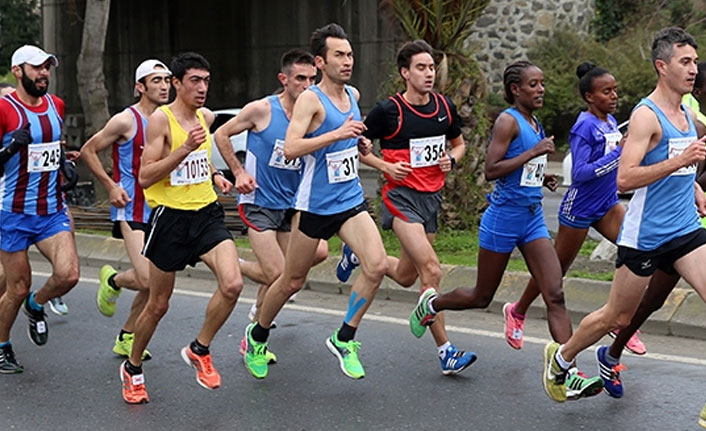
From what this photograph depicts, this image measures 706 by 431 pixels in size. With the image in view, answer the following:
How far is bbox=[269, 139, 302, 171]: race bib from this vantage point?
26.7 ft

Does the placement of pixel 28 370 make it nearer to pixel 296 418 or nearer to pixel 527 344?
pixel 296 418

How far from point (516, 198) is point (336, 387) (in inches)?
59.2

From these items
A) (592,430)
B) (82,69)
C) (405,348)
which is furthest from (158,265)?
(82,69)

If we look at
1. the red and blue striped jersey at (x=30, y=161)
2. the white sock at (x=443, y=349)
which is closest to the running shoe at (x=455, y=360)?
the white sock at (x=443, y=349)

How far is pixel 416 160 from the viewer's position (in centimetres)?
736

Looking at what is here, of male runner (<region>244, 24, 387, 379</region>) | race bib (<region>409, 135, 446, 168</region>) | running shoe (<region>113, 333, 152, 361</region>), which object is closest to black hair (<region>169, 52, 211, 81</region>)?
male runner (<region>244, 24, 387, 379</region>)

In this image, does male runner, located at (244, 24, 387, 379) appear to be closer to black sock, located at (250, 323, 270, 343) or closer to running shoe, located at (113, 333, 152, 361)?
black sock, located at (250, 323, 270, 343)

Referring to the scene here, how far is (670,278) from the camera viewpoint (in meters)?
6.24

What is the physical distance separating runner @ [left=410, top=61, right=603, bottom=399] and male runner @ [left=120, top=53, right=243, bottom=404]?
1.30 metres

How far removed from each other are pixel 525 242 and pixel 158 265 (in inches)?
81.4

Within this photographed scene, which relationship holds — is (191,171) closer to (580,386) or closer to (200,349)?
(200,349)

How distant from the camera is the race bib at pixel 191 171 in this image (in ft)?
22.1

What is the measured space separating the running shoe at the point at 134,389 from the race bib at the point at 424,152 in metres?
2.06

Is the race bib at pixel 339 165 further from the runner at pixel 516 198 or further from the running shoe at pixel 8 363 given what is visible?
the running shoe at pixel 8 363
